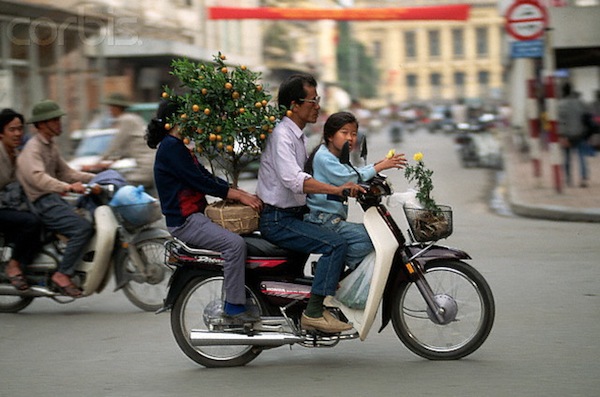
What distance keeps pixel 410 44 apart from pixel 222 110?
4630 inches

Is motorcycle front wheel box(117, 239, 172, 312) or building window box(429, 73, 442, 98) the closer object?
motorcycle front wheel box(117, 239, 172, 312)

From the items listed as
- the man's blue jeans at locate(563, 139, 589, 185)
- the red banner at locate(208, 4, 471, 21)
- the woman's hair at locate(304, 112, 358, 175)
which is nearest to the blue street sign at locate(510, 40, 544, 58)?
the man's blue jeans at locate(563, 139, 589, 185)

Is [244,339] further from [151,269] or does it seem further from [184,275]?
[151,269]

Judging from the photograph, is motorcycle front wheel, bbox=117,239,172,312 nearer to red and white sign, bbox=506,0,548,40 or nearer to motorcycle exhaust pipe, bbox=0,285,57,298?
motorcycle exhaust pipe, bbox=0,285,57,298

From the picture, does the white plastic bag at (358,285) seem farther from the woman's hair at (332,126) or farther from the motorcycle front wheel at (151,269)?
the motorcycle front wheel at (151,269)

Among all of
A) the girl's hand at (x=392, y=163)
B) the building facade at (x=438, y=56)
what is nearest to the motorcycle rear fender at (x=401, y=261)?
the girl's hand at (x=392, y=163)

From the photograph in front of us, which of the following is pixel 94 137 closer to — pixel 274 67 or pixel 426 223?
pixel 426 223

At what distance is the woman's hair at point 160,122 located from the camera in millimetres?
6320

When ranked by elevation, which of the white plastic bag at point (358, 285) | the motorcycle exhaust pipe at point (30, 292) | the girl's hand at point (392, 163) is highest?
the girl's hand at point (392, 163)

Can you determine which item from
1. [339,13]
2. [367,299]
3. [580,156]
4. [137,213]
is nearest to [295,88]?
[367,299]

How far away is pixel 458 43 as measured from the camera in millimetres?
120250

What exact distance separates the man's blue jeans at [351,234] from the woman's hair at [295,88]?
0.69 metres

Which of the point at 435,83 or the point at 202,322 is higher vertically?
the point at 435,83

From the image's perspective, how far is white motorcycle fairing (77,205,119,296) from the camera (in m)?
8.39
